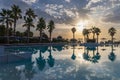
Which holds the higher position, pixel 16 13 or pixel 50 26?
pixel 16 13

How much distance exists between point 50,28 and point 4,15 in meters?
23.1

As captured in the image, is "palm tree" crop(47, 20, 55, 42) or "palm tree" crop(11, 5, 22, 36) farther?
"palm tree" crop(47, 20, 55, 42)

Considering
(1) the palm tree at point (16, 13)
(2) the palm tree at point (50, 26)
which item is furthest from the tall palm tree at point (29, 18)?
(2) the palm tree at point (50, 26)

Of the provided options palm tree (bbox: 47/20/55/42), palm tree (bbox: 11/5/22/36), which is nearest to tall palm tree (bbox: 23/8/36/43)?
palm tree (bbox: 11/5/22/36)

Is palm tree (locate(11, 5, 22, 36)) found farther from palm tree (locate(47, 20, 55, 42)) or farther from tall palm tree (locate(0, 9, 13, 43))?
palm tree (locate(47, 20, 55, 42))

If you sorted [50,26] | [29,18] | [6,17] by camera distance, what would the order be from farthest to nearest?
[50,26] < [29,18] < [6,17]

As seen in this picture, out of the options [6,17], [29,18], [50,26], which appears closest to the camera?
[6,17]

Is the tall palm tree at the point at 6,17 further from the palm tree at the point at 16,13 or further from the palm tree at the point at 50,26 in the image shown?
the palm tree at the point at 50,26

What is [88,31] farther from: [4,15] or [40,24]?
[4,15]

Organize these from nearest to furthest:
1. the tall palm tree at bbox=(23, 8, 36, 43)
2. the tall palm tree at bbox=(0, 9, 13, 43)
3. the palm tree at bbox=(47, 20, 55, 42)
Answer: the tall palm tree at bbox=(0, 9, 13, 43) → the tall palm tree at bbox=(23, 8, 36, 43) → the palm tree at bbox=(47, 20, 55, 42)

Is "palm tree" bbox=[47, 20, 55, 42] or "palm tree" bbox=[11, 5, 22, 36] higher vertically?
"palm tree" bbox=[11, 5, 22, 36]

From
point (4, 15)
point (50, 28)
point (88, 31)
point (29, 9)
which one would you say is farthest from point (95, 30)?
point (4, 15)

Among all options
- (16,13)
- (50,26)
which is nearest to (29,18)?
(16,13)

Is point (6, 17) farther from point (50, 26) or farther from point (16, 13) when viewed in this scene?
point (50, 26)
